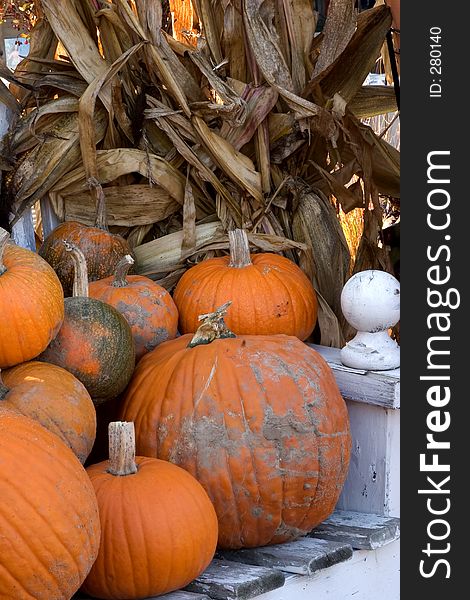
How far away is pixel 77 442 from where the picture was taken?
228 cm

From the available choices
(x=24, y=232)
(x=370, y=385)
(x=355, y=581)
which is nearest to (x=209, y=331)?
(x=370, y=385)

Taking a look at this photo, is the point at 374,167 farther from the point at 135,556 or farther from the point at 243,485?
the point at 135,556

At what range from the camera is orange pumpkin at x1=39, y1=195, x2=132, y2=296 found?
310cm

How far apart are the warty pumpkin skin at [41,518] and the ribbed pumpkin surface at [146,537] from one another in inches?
4.6

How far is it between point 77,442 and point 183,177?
1420 millimetres

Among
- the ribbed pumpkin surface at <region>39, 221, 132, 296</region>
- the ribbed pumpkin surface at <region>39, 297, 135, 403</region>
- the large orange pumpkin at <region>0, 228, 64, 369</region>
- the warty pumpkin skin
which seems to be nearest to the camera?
the warty pumpkin skin

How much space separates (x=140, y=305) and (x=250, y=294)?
1.16 ft

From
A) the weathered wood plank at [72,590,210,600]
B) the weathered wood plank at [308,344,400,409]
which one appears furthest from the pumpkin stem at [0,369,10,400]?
the weathered wood plank at [308,344,400,409]

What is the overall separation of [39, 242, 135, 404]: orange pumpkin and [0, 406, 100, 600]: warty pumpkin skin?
48 centimetres

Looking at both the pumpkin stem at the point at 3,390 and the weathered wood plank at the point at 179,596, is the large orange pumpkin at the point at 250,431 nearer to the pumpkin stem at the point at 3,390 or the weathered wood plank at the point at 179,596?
the weathered wood plank at the point at 179,596

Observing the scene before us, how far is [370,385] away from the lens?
8.97 feet

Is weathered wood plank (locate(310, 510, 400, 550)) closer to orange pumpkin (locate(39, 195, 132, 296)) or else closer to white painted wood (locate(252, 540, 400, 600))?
white painted wood (locate(252, 540, 400, 600))

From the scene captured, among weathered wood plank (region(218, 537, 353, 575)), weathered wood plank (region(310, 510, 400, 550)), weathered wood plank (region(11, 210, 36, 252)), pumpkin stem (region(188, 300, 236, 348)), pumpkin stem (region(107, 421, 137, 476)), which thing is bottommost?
weathered wood plank (region(218, 537, 353, 575))

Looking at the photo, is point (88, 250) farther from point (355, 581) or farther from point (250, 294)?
point (355, 581)
